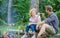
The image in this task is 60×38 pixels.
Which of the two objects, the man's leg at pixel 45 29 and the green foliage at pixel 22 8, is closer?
the man's leg at pixel 45 29

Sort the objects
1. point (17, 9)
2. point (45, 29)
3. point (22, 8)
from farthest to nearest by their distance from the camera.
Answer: point (17, 9) → point (22, 8) → point (45, 29)

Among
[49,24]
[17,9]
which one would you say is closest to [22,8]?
[17,9]

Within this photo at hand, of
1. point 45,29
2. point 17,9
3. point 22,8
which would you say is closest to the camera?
point 45,29

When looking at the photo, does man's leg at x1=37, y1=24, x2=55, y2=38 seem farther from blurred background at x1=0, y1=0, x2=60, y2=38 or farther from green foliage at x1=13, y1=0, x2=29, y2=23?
green foliage at x1=13, y1=0, x2=29, y2=23

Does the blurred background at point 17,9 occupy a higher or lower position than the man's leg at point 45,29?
lower

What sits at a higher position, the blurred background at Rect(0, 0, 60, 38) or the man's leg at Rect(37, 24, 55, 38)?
the man's leg at Rect(37, 24, 55, 38)

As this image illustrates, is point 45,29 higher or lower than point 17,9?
higher

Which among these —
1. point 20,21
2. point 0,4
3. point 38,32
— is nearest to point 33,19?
point 38,32

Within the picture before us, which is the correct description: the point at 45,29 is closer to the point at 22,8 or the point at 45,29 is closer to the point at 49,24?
the point at 49,24

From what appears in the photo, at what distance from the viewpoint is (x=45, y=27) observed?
440 centimetres

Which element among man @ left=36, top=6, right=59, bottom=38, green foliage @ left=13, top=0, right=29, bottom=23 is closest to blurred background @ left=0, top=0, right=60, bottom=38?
green foliage @ left=13, top=0, right=29, bottom=23

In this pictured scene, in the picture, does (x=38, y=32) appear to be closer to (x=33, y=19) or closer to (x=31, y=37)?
(x=33, y=19)

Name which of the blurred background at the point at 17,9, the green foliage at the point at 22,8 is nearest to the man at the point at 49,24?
the blurred background at the point at 17,9

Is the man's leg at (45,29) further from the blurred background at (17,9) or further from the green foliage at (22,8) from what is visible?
the green foliage at (22,8)
